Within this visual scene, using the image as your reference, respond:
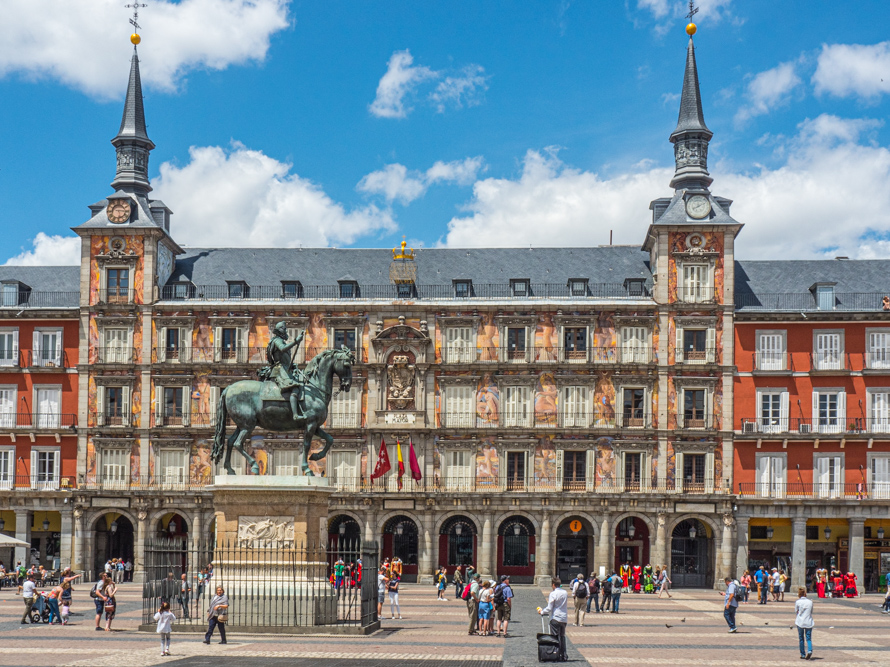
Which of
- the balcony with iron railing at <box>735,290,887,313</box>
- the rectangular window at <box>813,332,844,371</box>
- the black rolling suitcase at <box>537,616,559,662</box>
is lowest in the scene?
the black rolling suitcase at <box>537,616,559,662</box>

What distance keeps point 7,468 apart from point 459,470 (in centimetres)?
2664

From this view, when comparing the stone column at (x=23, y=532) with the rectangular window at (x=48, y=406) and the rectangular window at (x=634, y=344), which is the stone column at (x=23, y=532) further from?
the rectangular window at (x=634, y=344)

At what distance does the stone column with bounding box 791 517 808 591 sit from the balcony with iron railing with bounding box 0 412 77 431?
137ft

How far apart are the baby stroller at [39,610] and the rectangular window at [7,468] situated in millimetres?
30944

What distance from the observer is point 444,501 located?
211 ft

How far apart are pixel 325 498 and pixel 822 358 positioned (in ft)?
131

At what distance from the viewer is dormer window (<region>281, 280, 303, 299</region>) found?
6738 cm

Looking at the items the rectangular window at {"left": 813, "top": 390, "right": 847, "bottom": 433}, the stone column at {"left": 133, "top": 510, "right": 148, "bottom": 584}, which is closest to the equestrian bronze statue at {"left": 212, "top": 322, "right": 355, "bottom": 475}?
the stone column at {"left": 133, "top": 510, "right": 148, "bottom": 584}

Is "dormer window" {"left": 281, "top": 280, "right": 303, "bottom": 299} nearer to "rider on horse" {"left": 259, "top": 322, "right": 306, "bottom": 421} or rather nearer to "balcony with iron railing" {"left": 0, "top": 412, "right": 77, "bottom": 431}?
"balcony with iron railing" {"left": 0, "top": 412, "right": 77, "bottom": 431}

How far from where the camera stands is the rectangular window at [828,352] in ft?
209

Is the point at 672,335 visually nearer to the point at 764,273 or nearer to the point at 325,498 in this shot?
the point at 764,273

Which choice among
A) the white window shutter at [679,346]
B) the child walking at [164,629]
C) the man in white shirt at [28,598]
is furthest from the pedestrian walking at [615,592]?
the white window shutter at [679,346]

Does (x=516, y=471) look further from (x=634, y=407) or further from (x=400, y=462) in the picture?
(x=634, y=407)

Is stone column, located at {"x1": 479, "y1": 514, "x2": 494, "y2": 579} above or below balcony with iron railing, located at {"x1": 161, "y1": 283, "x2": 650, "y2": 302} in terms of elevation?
below
